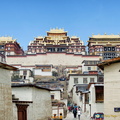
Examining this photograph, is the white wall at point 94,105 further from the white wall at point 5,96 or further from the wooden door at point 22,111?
the white wall at point 5,96

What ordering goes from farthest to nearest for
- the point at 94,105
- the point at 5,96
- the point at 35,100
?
the point at 94,105 < the point at 35,100 < the point at 5,96

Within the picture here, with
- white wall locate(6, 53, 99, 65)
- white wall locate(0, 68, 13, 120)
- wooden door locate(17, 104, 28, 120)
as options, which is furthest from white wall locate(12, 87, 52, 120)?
white wall locate(6, 53, 99, 65)

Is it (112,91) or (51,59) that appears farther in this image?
(51,59)

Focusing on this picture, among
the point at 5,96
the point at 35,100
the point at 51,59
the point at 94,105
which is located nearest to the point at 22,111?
the point at 35,100

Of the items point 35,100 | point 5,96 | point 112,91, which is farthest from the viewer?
point 35,100

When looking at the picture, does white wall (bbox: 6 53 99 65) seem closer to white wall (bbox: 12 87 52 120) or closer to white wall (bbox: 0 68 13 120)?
white wall (bbox: 12 87 52 120)

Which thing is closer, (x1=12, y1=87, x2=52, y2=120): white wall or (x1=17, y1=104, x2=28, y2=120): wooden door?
(x1=17, y1=104, x2=28, y2=120): wooden door

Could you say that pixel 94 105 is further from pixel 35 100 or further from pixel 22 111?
pixel 22 111

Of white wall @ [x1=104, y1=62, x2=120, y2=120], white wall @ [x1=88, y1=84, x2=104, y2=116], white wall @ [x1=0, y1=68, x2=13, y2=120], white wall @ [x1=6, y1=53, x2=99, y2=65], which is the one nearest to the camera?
white wall @ [x1=0, y1=68, x2=13, y2=120]

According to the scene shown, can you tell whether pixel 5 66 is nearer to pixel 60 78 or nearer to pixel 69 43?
pixel 60 78

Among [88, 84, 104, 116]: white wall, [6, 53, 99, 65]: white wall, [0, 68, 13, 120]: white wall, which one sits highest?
[6, 53, 99, 65]: white wall

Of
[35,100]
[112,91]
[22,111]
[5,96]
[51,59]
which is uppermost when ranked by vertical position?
[51,59]

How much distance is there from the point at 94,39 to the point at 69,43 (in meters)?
7.49

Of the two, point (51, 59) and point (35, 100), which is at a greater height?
point (51, 59)
